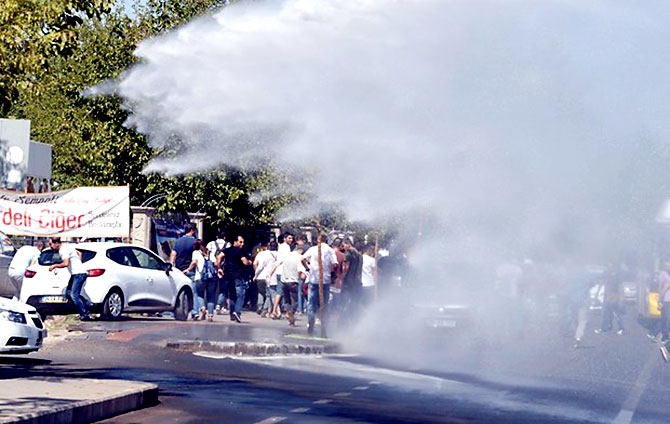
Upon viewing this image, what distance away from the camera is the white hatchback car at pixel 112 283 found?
83.3 feet

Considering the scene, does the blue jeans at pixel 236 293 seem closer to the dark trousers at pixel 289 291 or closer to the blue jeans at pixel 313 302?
the dark trousers at pixel 289 291

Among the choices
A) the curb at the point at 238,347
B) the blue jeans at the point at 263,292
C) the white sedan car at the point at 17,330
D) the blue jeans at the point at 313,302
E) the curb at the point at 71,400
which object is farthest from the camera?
the blue jeans at the point at 263,292

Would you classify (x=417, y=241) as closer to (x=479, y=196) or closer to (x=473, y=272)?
(x=473, y=272)

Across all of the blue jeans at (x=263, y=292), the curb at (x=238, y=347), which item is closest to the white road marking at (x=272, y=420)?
the curb at (x=238, y=347)

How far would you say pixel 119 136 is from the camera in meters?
38.5

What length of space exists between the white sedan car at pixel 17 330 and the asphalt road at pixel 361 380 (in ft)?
1.04

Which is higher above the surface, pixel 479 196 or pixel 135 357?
pixel 479 196

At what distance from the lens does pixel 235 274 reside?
29.3 meters

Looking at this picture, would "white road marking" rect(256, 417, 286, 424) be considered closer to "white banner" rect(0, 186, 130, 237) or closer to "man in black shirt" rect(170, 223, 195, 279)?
"white banner" rect(0, 186, 130, 237)

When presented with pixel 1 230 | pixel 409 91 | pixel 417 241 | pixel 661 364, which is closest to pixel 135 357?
pixel 409 91

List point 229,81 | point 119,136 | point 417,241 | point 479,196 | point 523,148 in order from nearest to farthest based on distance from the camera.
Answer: point 229,81, point 523,148, point 479,196, point 417,241, point 119,136

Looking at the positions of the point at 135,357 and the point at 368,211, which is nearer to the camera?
the point at 135,357

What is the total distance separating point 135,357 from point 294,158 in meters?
5.93

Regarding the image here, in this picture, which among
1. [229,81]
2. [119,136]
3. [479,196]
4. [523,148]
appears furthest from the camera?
[119,136]
